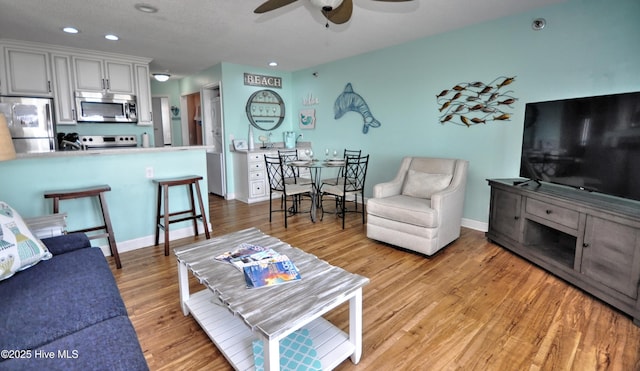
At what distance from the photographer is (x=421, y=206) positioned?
117 inches

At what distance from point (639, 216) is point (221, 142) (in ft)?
17.3

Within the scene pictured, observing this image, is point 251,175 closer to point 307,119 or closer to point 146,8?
point 307,119

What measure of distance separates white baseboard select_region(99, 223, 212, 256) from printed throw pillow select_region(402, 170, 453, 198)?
8.09 ft

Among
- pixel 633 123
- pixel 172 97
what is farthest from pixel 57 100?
pixel 633 123

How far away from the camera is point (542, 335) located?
1.82 meters

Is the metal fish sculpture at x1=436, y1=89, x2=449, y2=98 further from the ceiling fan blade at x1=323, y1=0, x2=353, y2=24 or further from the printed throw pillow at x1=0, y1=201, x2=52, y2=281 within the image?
the printed throw pillow at x1=0, y1=201, x2=52, y2=281

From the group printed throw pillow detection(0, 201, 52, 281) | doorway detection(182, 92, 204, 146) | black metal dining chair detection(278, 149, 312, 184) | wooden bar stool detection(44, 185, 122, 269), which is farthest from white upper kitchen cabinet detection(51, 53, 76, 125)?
printed throw pillow detection(0, 201, 52, 281)

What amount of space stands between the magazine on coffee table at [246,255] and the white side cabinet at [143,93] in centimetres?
391

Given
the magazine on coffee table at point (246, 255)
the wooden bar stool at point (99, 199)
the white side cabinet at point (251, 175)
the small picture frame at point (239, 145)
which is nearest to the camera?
the magazine on coffee table at point (246, 255)

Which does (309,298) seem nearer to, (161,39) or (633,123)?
(633,123)

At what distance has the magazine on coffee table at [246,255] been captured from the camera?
1.80 metres

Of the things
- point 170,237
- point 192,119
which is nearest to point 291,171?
point 170,237

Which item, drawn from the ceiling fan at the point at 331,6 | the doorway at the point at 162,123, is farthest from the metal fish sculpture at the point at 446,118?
the doorway at the point at 162,123

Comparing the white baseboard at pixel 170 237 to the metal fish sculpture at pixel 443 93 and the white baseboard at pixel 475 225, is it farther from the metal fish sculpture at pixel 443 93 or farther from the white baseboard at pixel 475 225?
the metal fish sculpture at pixel 443 93
